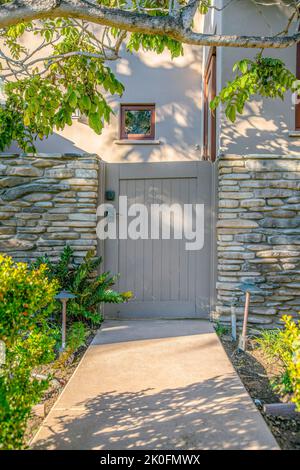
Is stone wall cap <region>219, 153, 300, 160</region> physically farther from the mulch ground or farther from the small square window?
the small square window

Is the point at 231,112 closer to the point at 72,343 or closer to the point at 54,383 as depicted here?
the point at 72,343

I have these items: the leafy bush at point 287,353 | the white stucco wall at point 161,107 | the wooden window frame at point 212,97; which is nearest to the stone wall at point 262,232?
the leafy bush at point 287,353

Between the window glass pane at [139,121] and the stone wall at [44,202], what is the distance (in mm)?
2902

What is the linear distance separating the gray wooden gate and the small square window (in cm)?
258

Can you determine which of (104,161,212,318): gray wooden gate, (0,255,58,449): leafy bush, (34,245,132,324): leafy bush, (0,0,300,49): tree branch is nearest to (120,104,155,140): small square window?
(104,161,212,318): gray wooden gate

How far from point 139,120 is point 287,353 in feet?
19.5

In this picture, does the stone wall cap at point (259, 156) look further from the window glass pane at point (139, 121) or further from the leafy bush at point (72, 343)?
the window glass pane at point (139, 121)

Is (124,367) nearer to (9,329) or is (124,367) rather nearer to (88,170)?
(9,329)

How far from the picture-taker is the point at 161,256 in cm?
483

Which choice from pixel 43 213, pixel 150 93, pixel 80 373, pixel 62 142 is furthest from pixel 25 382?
pixel 150 93

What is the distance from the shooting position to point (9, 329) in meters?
2.14

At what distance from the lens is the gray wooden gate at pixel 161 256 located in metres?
4.77

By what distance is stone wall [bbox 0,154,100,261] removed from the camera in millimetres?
4590

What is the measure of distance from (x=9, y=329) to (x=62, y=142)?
18.3 feet
